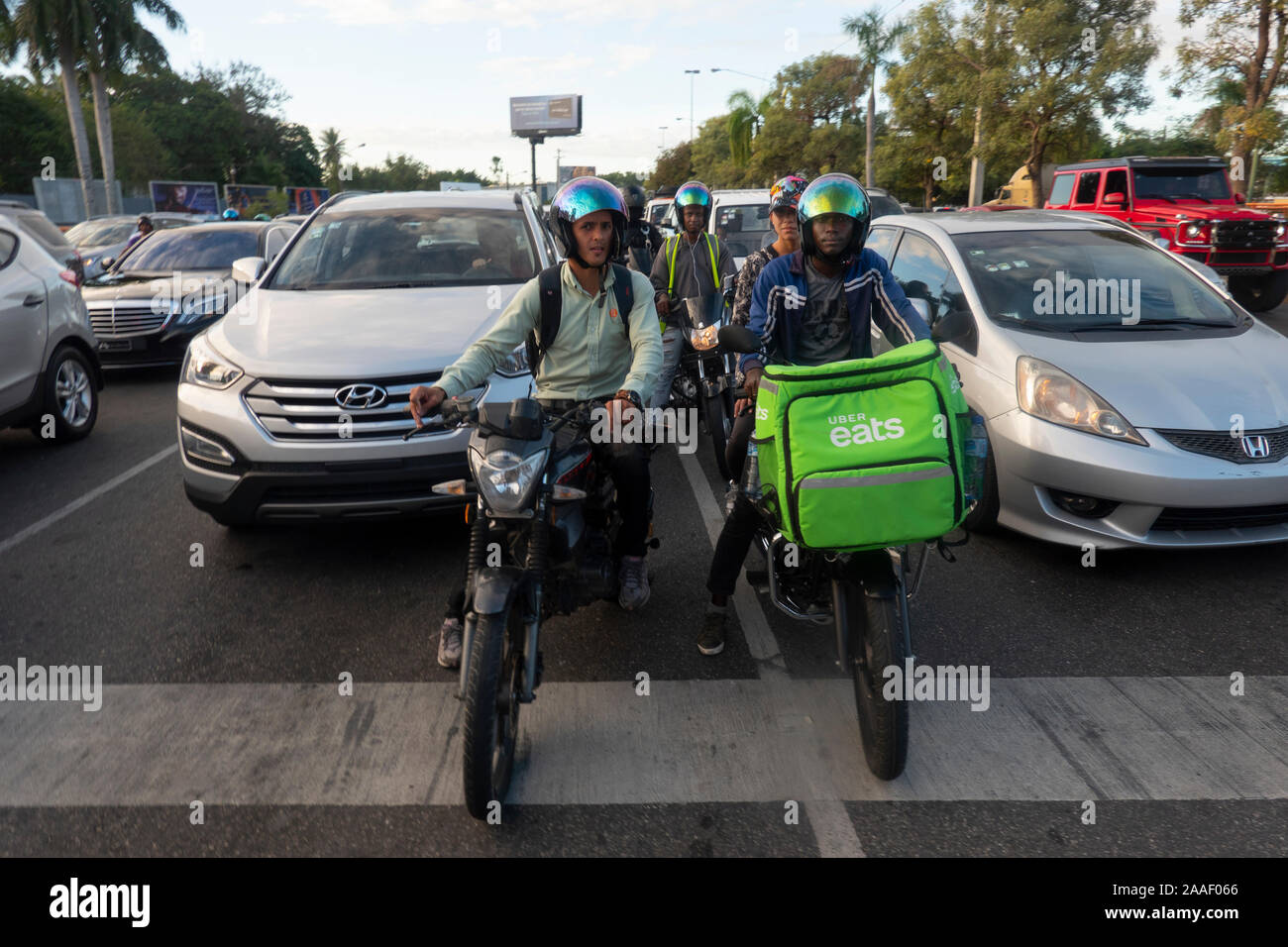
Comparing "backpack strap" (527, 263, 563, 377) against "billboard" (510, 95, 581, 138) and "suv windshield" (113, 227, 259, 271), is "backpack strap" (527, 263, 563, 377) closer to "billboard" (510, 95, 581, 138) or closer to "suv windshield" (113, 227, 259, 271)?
"suv windshield" (113, 227, 259, 271)

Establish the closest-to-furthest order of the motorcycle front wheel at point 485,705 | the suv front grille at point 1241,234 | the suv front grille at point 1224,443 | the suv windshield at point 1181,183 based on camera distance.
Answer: the motorcycle front wheel at point 485,705
the suv front grille at point 1224,443
the suv front grille at point 1241,234
the suv windshield at point 1181,183

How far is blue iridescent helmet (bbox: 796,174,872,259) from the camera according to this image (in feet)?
12.6

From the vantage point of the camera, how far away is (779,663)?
405 cm

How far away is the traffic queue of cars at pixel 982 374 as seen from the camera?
453 cm

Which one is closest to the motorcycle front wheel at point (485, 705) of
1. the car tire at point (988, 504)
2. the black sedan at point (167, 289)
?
the car tire at point (988, 504)

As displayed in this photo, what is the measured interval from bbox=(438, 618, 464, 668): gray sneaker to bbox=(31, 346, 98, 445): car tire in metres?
5.46

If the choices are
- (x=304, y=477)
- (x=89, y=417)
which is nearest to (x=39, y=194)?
(x=89, y=417)

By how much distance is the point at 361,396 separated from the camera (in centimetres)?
462

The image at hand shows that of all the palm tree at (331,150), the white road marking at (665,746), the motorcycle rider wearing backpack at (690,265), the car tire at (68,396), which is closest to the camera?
the white road marking at (665,746)

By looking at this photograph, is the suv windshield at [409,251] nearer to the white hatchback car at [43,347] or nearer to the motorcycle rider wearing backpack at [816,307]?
the motorcycle rider wearing backpack at [816,307]

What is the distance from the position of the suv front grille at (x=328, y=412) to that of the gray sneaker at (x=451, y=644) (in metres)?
1.23

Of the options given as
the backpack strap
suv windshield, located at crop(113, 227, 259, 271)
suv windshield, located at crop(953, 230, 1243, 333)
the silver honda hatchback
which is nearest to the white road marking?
the silver honda hatchback

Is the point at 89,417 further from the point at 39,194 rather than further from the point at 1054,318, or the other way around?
the point at 39,194
